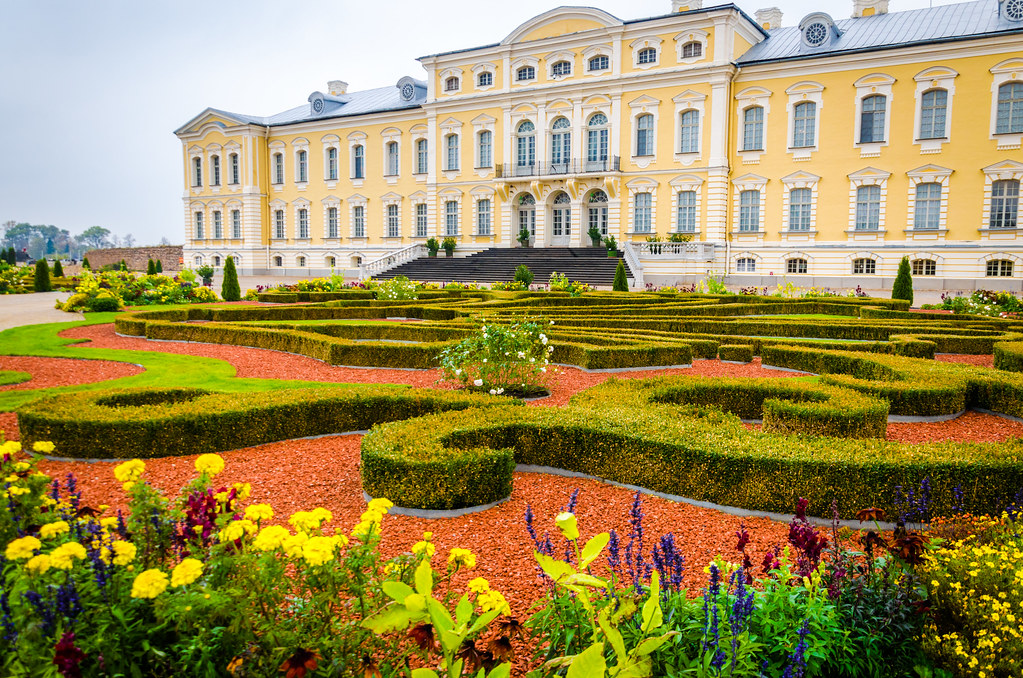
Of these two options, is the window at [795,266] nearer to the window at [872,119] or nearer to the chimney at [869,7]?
the window at [872,119]

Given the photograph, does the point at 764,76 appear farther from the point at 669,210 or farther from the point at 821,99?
the point at 669,210

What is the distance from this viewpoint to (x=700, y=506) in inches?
198

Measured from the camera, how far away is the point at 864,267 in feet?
93.6

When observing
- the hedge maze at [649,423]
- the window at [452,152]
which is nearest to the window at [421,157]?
the window at [452,152]

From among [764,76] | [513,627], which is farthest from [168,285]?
[764,76]

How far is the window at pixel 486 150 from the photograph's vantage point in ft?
120

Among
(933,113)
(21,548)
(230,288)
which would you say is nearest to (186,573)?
(21,548)

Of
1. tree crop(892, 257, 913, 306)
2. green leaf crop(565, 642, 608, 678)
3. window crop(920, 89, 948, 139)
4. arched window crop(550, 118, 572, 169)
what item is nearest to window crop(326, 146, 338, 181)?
arched window crop(550, 118, 572, 169)

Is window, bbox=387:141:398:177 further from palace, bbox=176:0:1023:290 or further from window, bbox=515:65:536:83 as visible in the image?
window, bbox=515:65:536:83

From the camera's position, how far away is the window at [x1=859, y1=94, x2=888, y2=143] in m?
27.9

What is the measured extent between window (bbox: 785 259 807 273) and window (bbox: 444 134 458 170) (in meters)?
18.1

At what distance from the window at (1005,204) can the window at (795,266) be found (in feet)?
22.3

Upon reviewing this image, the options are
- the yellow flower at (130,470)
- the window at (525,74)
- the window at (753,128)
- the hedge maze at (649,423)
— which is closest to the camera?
the yellow flower at (130,470)

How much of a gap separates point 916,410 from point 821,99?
83.7ft
